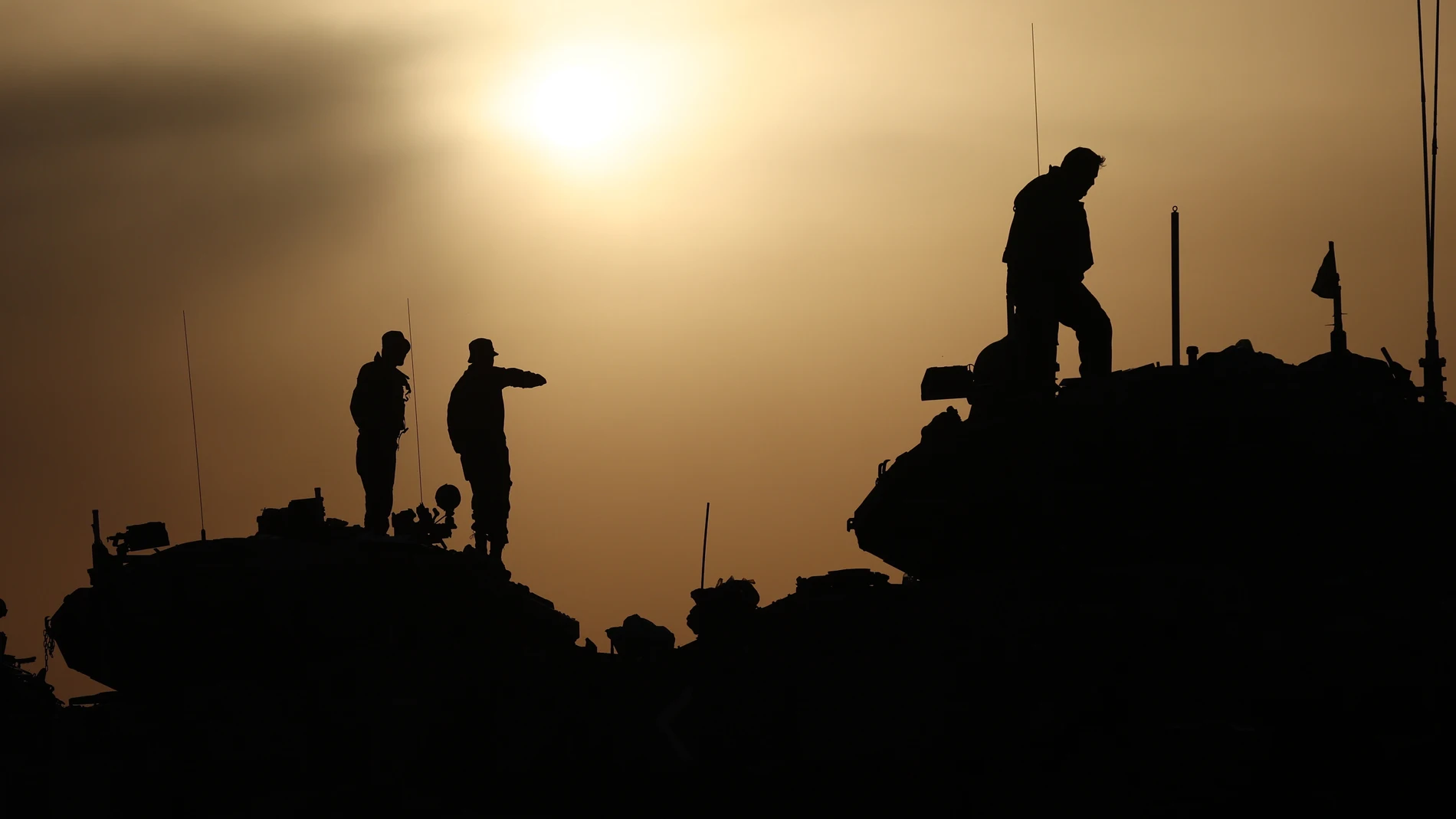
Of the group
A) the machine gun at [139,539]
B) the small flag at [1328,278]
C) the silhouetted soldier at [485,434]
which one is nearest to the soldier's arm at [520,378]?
the silhouetted soldier at [485,434]

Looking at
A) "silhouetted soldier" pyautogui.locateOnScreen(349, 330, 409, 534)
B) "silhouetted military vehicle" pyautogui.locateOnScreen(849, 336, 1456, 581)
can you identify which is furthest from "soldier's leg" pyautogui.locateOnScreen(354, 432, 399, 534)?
"silhouetted military vehicle" pyautogui.locateOnScreen(849, 336, 1456, 581)

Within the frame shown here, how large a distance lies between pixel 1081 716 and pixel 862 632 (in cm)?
269

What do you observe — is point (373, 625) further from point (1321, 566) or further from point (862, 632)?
point (1321, 566)

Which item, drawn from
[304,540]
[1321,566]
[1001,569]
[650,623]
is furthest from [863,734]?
[304,540]

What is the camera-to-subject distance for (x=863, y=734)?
1555 cm

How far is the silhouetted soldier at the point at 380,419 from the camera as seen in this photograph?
2312 cm

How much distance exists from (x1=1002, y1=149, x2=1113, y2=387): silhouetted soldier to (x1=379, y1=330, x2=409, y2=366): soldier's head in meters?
8.79

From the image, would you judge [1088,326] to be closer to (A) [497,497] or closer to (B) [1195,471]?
(B) [1195,471]

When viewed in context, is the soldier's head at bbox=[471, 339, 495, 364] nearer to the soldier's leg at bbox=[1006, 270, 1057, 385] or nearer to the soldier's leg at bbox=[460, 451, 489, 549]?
the soldier's leg at bbox=[460, 451, 489, 549]

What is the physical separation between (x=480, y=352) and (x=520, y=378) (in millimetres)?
609

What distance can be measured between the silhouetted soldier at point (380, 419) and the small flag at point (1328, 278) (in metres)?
11.2

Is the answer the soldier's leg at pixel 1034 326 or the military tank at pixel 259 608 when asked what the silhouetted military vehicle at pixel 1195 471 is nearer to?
the soldier's leg at pixel 1034 326

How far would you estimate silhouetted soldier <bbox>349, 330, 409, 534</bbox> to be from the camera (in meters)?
23.1

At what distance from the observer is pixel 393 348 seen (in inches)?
918
